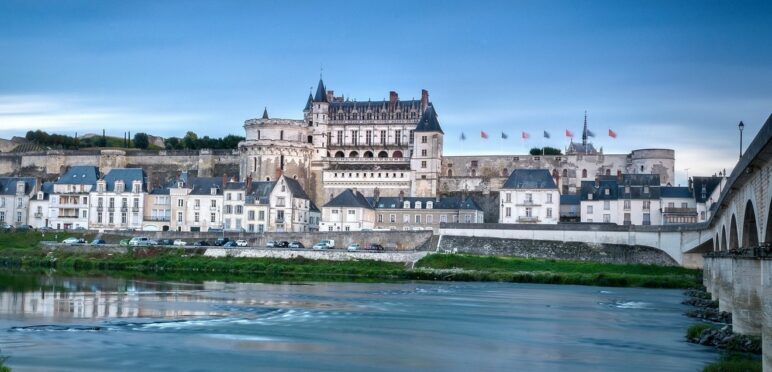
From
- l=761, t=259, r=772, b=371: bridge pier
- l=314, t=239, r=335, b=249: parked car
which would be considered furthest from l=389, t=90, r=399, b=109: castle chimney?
l=761, t=259, r=772, b=371: bridge pier

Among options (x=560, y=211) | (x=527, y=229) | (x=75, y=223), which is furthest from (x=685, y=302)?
(x=75, y=223)

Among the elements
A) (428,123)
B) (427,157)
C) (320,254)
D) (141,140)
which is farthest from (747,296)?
(141,140)

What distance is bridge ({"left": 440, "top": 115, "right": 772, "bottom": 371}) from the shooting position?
54.0ft

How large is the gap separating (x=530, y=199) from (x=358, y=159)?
59.6ft

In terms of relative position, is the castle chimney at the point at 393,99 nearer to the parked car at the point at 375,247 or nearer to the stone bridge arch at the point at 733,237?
the parked car at the point at 375,247

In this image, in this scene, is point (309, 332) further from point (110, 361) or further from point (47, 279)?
point (47, 279)

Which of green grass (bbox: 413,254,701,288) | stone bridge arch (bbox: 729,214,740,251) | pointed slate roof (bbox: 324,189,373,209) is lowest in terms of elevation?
green grass (bbox: 413,254,701,288)

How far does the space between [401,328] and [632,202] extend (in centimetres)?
3470

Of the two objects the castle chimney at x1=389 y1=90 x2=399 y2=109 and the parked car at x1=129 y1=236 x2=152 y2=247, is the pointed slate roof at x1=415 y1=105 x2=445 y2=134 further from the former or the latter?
the parked car at x1=129 y1=236 x2=152 y2=247

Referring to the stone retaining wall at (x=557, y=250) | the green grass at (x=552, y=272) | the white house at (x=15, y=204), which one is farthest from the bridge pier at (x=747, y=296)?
the white house at (x=15, y=204)

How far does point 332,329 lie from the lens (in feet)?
83.0

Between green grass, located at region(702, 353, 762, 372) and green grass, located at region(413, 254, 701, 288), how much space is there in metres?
22.4

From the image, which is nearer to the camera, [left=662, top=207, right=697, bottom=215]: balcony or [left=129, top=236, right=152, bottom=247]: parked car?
[left=129, top=236, right=152, bottom=247]: parked car

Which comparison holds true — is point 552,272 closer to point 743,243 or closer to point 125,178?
point 743,243
